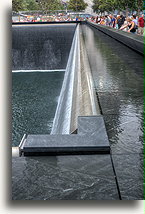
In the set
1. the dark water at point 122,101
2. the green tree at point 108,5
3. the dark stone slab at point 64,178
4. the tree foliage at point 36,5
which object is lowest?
the tree foliage at point 36,5

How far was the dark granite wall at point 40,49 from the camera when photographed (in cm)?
1620

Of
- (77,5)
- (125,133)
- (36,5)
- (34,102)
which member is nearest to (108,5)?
(77,5)

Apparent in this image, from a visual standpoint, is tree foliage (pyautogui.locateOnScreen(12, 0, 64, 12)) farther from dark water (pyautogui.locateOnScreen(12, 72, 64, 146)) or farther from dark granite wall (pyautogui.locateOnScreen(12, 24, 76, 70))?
dark water (pyautogui.locateOnScreen(12, 72, 64, 146))

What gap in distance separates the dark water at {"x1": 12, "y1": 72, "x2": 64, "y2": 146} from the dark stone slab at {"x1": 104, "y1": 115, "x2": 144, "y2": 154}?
12.9ft

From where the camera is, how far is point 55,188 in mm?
1202

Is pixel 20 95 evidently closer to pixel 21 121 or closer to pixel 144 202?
pixel 21 121

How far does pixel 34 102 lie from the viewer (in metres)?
9.36

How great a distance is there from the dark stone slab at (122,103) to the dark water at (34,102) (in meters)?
3.40

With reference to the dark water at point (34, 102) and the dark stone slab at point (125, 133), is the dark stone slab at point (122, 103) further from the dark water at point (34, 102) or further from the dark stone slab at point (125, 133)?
the dark water at point (34, 102)

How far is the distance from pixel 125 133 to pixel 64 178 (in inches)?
24.7

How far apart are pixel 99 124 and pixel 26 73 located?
13737 millimetres

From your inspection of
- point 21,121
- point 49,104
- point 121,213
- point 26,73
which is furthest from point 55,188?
point 26,73

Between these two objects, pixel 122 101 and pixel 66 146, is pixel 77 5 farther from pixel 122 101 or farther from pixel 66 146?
pixel 66 146

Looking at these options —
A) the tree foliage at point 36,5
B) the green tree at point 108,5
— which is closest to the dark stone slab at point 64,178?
the green tree at point 108,5
